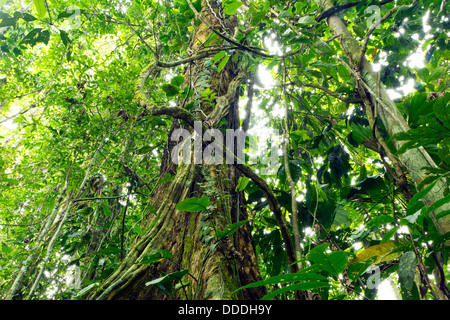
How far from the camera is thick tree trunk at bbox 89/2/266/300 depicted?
975 mm

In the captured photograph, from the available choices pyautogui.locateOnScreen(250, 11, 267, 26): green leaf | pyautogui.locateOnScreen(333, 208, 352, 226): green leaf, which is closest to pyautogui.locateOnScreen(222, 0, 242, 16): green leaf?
pyautogui.locateOnScreen(250, 11, 267, 26): green leaf

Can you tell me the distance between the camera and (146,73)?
5.93ft

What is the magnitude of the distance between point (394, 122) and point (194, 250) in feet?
3.62

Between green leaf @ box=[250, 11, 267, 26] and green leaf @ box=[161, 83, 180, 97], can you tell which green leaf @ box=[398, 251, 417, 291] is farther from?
green leaf @ box=[250, 11, 267, 26]

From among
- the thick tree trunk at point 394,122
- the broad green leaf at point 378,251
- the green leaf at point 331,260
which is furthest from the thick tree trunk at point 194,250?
the thick tree trunk at point 394,122

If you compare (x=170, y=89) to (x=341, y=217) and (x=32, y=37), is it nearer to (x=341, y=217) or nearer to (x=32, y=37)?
(x=32, y=37)

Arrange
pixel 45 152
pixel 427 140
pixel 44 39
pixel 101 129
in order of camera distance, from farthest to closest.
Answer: pixel 45 152 < pixel 101 129 < pixel 44 39 < pixel 427 140

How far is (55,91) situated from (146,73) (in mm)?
1200

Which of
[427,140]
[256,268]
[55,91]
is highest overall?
[55,91]

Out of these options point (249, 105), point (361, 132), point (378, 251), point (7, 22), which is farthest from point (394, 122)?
point (7, 22)

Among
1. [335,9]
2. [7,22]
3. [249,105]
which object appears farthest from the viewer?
[249,105]

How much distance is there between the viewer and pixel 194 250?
1241 millimetres

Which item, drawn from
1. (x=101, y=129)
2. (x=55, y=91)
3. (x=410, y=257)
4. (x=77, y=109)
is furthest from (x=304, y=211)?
(x=55, y=91)
